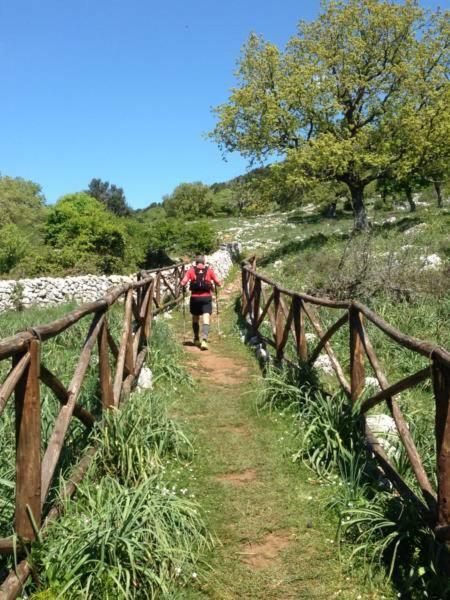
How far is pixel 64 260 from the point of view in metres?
20.9

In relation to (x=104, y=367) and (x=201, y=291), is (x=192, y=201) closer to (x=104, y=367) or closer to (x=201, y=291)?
(x=201, y=291)

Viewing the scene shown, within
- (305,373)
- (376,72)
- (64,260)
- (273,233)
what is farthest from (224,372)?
(273,233)

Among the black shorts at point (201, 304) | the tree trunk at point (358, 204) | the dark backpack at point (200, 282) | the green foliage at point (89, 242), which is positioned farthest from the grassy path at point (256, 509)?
the tree trunk at point (358, 204)

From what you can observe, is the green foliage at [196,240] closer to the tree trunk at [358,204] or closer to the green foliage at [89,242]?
the green foliage at [89,242]

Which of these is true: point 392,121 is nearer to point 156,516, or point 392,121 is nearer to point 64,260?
point 64,260

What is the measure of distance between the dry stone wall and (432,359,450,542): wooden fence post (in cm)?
1504

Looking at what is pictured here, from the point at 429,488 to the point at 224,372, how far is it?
16.4 feet

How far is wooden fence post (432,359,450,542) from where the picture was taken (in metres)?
2.92

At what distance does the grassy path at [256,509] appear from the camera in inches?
126

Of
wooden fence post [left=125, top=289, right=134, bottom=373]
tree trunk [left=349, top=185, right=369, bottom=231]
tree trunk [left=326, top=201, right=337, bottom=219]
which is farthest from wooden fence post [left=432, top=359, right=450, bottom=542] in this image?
tree trunk [left=326, top=201, right=337, bottom=219]

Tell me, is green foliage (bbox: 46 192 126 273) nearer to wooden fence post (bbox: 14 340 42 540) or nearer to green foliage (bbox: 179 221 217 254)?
green foliage (bbox: 179 221 217 254)

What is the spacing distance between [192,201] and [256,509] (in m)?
65.1

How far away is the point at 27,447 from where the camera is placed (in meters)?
2.79

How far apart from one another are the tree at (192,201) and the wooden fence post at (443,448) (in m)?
62.6
